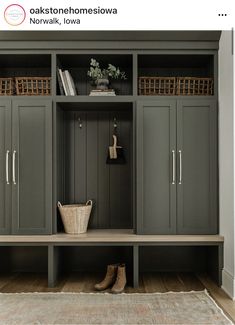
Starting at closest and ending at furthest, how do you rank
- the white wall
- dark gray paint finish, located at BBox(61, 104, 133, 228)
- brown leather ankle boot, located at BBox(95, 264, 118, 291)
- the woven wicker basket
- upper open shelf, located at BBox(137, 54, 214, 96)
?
the white wall < brown leather ankle boot, located at BBox(95, 264, 118, 291) < the woven wicker basket < upper open shelf, located at BBox(137, 54, 214, 96) < dark gray paint finish, located at BBox(61, 104, 133, 228)

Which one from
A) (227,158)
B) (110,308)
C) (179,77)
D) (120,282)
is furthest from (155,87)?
(110,308)

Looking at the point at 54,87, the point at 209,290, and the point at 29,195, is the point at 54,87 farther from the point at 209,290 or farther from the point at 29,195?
the point at 209,290

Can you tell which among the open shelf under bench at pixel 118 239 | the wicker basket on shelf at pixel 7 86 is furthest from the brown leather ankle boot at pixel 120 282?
the wicker basket on shelf at pixel 7 86

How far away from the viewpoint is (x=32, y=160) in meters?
3.81

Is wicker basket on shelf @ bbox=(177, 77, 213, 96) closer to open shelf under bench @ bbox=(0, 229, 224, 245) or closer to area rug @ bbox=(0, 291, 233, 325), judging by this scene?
open shelf under bench @ bbox=(0, 229, 224, 245)

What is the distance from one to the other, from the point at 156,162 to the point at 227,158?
2.01 ft

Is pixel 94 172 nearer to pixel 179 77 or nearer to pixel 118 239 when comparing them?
pixel 118 239

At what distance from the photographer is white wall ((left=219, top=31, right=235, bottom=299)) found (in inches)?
134

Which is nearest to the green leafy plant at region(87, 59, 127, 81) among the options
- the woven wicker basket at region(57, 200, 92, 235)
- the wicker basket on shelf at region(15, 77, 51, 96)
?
the wicker basket on shelf at region(15, 77, 51, 96)

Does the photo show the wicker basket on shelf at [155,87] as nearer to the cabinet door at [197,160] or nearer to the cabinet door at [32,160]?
the cabinet door at [197,160]

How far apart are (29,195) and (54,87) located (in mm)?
967

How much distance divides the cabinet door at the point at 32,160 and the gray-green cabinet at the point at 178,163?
79 centimetres
